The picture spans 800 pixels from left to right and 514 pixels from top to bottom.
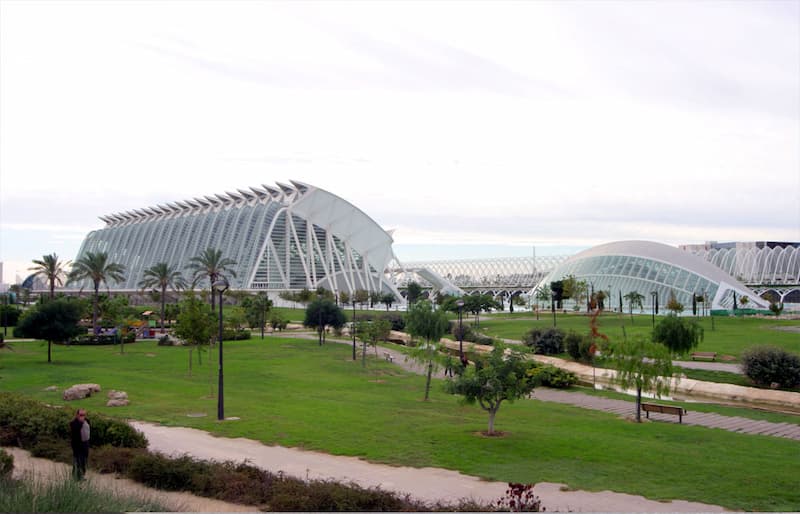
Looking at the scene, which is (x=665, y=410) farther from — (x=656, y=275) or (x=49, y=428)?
(x=656, y=275)

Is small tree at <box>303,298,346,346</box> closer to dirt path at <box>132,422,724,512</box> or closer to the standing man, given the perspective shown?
dirt path at <box>132,422,724,512</box>

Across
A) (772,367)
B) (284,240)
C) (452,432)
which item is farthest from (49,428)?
(284,240)

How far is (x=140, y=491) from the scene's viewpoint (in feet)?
38.1

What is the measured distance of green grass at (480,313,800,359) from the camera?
4172 centimetres

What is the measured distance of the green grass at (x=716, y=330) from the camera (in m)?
41.7

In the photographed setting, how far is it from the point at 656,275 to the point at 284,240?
5839 centimetres

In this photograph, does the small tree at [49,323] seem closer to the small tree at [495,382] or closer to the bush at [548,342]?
the small tree at [495,382]

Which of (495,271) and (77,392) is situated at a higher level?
(495,271)

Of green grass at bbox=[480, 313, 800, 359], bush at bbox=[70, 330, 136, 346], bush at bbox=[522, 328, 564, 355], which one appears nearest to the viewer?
green grass at bbox=[480, 313, 800, 359]

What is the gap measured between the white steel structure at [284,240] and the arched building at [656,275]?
122 ft

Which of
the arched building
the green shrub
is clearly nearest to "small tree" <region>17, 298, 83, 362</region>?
the green shrub

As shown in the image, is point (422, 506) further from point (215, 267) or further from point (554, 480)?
point (215, 267)

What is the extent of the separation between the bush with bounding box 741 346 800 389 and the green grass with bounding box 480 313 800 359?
5727mm

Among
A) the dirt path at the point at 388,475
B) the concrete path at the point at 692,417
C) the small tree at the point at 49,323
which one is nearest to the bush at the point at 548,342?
the concrete path at the point at 692,417
